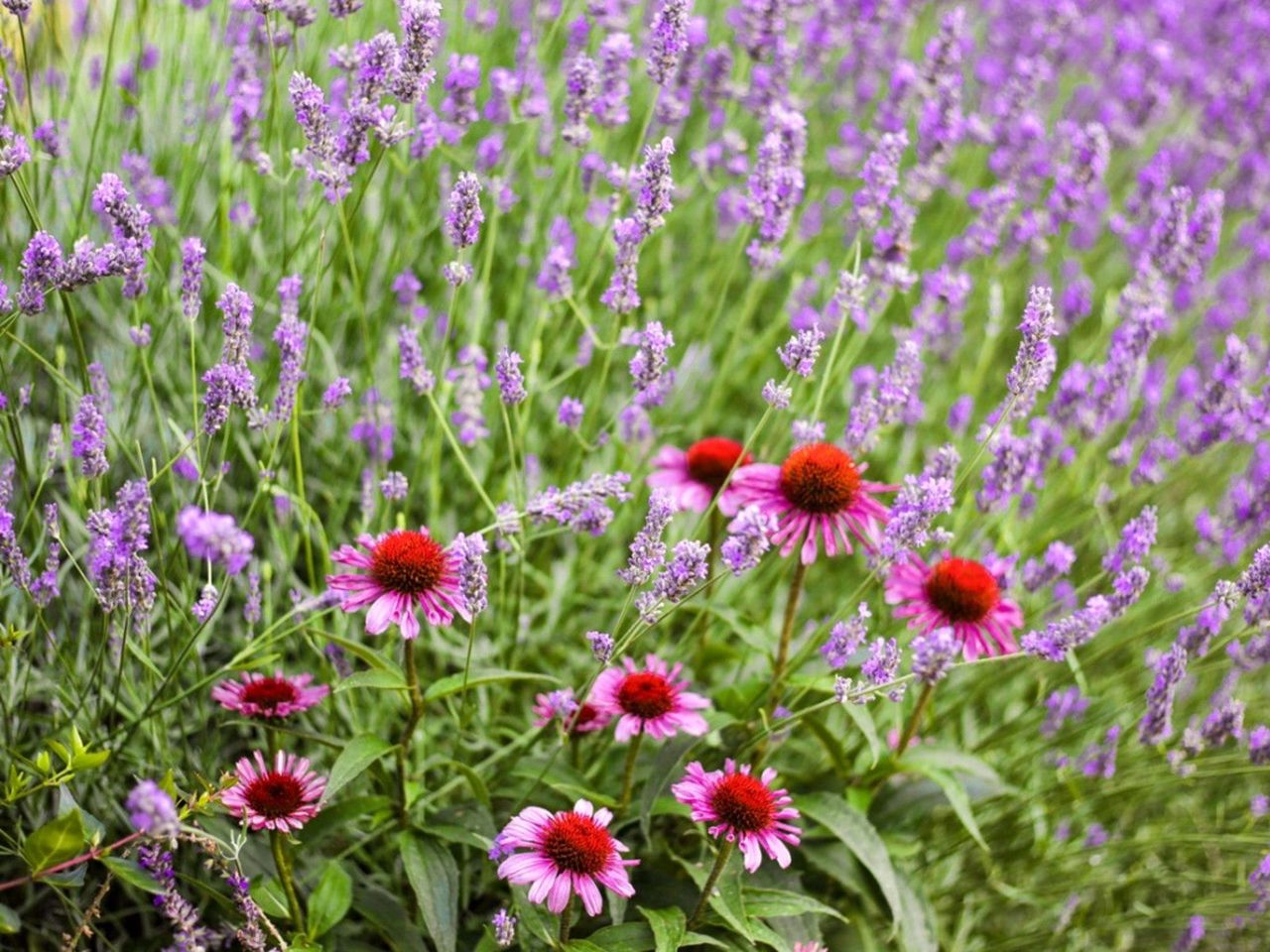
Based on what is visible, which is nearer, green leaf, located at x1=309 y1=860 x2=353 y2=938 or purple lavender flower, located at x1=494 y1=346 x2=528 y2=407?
green leaf, located at x1=309 y1=860 x2=353 y2=938

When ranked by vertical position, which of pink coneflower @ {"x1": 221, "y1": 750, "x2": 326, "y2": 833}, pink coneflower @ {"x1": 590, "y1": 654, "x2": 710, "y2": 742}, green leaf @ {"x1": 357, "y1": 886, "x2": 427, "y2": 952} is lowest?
green leaf @ {"x1": 357, "y1": 886, "x2": 427, "y2": 952}

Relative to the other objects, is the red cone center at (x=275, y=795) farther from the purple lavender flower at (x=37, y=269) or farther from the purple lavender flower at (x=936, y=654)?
the purple lavender flower at (x=936, y=654)

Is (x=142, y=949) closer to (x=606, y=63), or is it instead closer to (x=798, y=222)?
(x=606, y=63)

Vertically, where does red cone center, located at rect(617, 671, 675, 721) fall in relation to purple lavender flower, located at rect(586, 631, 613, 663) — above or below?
below

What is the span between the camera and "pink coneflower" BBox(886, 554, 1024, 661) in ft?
6.72

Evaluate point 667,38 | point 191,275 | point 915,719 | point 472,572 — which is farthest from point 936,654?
point 191,275

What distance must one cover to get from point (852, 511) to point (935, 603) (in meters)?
0.23

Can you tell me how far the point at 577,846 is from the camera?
1.64 meters

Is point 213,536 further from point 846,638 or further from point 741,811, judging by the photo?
point 846,638

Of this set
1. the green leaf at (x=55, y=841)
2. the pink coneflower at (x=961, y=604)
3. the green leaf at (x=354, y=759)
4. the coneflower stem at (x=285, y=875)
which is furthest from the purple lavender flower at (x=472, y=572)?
the pink coneflower at (x=961, y=604)

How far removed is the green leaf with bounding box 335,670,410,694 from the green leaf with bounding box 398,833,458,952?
0.88 feet

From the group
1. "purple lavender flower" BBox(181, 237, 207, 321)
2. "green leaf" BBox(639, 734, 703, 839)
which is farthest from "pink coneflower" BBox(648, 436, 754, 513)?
"purple lavender flower" BBox(181, 237, 207, 321)

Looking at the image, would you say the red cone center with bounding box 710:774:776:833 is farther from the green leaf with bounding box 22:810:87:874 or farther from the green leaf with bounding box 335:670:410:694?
the green leaf with bounding box 22:810:87:874

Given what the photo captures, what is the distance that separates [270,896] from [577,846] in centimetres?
49
